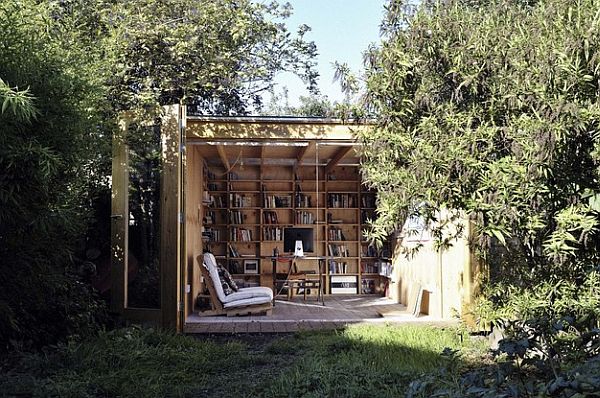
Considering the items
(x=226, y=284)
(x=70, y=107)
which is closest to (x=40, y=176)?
(x=70, y=107)

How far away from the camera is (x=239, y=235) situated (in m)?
11.5

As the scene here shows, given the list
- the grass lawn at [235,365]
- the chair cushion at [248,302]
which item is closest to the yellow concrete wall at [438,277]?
the grass lawn at [235,365]

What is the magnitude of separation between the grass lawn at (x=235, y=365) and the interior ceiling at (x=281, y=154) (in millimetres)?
3530

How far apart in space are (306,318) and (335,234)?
4.48m

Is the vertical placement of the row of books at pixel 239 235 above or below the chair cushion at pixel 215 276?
above

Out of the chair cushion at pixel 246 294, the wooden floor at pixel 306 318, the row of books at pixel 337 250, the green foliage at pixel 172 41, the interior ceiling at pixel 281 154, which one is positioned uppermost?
the green foliage at pixel 172 41

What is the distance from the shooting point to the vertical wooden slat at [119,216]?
21.0ft

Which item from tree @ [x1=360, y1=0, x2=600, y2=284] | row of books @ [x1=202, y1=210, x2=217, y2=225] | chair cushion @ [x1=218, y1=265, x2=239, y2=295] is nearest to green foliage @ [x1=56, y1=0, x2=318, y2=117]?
row of books @ [x1=202, y1=210, x2=217, y2=225]

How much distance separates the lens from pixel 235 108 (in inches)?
537

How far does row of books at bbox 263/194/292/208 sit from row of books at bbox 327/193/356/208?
2.67ft

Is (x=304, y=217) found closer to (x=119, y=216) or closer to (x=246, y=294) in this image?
(x=246, y=294)

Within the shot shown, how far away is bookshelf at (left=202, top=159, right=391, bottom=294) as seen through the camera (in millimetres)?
11414

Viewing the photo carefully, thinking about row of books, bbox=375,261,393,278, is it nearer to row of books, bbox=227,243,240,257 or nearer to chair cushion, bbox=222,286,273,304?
row of books, bbox=227,243,240,257

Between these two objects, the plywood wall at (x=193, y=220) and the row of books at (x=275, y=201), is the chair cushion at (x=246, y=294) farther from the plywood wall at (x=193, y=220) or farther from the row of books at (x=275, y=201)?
the row of books at (x=275, y=201)
